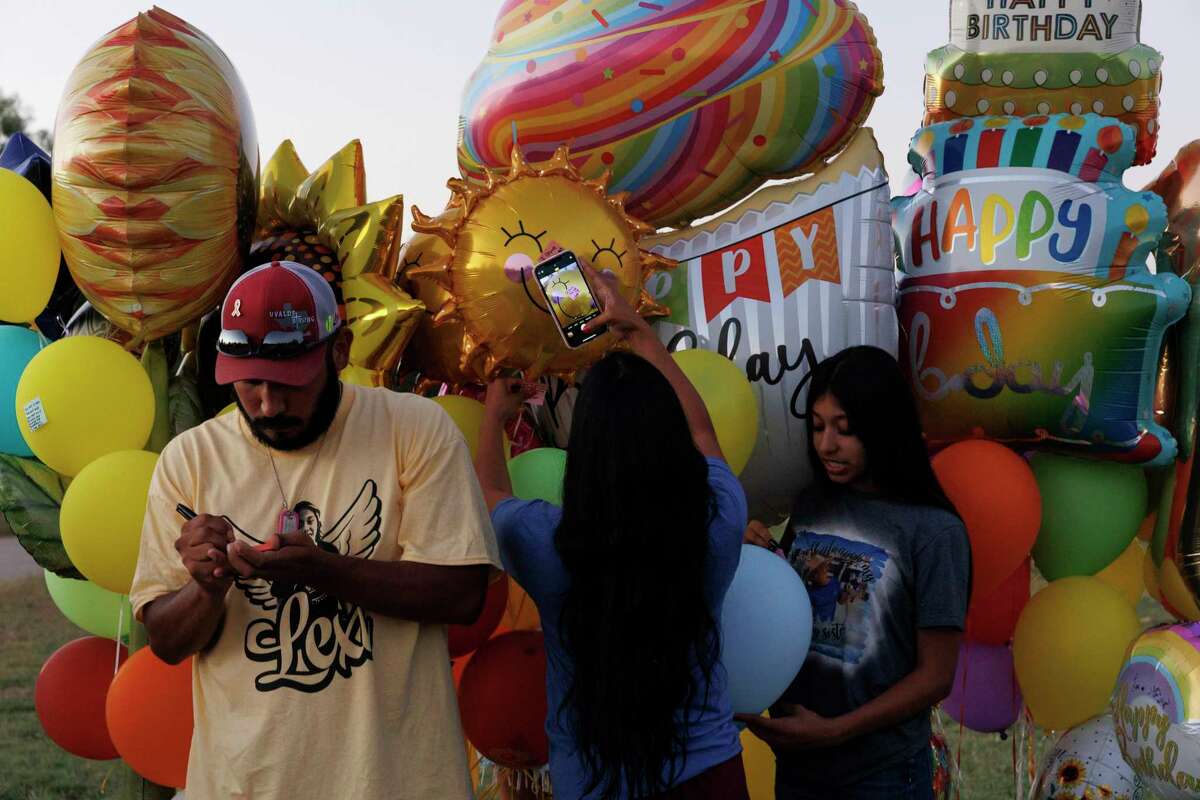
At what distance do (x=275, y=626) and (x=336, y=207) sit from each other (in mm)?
1190

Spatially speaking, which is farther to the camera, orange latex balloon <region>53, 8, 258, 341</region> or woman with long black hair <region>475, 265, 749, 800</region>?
orange latex balloon <region>53, 8, 258, 341</region>

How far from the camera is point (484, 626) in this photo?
279cm

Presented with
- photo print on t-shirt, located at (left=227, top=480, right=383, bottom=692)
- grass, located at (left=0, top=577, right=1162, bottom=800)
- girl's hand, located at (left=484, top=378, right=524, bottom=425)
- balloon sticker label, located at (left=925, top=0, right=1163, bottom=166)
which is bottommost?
grass, located at (left=0, top=577, right=1162, bottom=800)

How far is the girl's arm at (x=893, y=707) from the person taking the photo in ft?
8.24

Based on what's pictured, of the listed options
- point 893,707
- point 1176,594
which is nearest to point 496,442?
point 893,707

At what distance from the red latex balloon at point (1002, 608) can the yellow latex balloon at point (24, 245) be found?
2.34 m

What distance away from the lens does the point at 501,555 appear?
7.52 ft

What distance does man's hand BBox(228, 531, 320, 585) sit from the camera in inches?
77.7

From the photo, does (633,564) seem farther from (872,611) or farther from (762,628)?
(872,611)

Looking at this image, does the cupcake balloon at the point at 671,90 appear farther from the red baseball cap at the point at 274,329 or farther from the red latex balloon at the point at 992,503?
the red baseball cap at the point at 274,329

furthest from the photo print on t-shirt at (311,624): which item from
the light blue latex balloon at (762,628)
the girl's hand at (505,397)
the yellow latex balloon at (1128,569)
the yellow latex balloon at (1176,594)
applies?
the yellow latex balloon at (1128,569)

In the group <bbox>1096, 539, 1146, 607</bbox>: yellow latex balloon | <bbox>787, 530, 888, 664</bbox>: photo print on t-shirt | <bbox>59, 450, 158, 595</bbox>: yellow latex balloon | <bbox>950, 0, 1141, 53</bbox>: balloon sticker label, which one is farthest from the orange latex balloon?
<bbox>1096, 539, 1146, 607</bbox>: yellow latex balloon

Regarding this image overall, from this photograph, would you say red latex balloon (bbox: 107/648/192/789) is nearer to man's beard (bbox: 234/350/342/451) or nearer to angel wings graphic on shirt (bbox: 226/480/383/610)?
angel wings graphic on shirt (bbox: 226/480/383/610)

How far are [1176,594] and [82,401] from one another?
8.52ft
